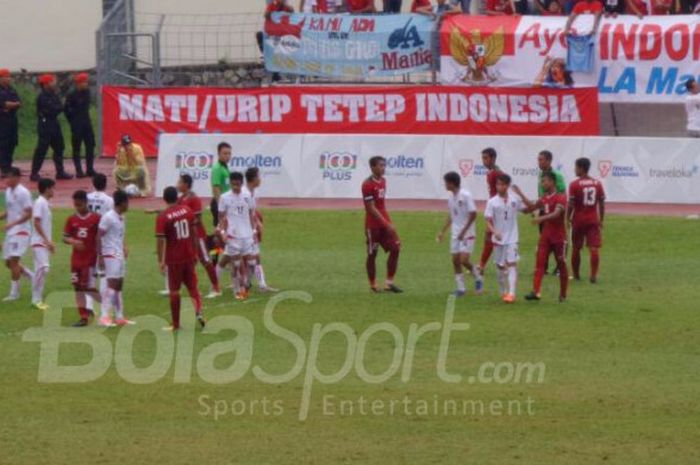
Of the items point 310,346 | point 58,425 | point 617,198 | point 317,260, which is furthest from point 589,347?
point 617,198

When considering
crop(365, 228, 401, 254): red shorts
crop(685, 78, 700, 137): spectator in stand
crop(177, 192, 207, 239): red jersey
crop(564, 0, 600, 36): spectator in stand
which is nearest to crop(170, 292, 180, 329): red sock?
crop(177, 192, 207, 239): red jersey

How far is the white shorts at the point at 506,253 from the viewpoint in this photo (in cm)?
2273

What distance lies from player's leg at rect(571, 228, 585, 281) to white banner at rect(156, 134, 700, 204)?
703 cm

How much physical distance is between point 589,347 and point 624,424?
393 cm

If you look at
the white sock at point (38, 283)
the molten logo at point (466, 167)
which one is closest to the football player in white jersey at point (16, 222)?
the white sock at point (38, 283)

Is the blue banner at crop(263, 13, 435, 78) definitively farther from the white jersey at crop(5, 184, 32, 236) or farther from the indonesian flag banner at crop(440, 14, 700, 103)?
the white jersey at crop(5, 184, 32, 236)

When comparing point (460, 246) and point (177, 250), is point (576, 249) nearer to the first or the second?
point (460, 246)

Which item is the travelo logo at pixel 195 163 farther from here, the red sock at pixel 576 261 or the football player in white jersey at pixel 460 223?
the football player in white jersey at pixel 460 223

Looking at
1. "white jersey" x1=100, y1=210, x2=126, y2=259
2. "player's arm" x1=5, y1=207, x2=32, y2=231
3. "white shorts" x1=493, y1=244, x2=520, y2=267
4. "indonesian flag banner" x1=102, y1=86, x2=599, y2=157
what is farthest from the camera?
"indonesian flag banner" x1=102, y1=86, x2=599, y2=157

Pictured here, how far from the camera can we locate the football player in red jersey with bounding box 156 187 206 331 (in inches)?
797

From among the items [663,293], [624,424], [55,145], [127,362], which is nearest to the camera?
[624,424]

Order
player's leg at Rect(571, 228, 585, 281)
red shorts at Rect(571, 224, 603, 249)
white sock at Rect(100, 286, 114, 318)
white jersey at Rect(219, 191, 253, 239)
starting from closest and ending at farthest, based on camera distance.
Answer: white sock at Rect(100, 286, 114, 318) < white jersey at Rect(219, 191, 253, 239) < red shorts at Rect(571, 224, 603, 249) < player's leg at Rect(571, 228, 585, 281)

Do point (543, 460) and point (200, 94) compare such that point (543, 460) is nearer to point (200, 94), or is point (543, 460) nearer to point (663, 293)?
point (663, 293)

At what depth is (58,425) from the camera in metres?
15.7
